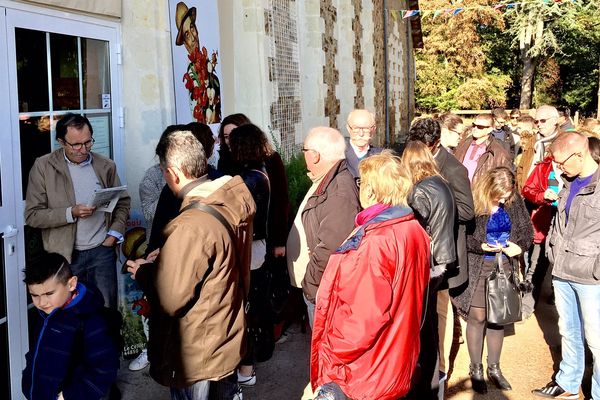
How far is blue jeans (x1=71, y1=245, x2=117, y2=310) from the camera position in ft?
13.7

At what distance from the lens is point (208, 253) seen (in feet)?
8.95

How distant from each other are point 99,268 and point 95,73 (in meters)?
1.50

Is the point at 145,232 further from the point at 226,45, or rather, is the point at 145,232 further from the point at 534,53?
the point at 534,53

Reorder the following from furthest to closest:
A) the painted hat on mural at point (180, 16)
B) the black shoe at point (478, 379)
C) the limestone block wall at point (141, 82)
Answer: the painted hat on mural at point (180, 16) < the limestone block wall at point (141, 82) < the black shoe at point (478, 379)

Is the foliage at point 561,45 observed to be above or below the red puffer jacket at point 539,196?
above

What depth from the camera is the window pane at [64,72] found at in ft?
14.2

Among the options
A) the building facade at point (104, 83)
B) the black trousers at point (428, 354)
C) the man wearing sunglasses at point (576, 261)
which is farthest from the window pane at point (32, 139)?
the man wearing sunglasses at point (576, 261)

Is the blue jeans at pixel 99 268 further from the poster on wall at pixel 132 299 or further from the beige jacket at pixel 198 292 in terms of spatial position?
the beige jacket at pixel 198 292

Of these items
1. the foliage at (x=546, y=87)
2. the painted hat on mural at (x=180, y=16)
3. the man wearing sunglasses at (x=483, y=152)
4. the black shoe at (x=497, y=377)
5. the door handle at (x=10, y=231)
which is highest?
the foliage at (x=546, y=87)

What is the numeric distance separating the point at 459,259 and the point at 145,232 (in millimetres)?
2330

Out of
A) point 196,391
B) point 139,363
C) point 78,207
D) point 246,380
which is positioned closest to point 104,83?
point 78,207

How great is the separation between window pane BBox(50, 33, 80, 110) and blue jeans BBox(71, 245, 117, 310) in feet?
3.39

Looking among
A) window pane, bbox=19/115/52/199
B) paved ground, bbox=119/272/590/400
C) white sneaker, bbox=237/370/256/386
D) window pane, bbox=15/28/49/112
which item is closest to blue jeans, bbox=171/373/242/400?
paved ground, bbox=119/272/590/400

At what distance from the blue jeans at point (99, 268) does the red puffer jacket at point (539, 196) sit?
3.61 metres
